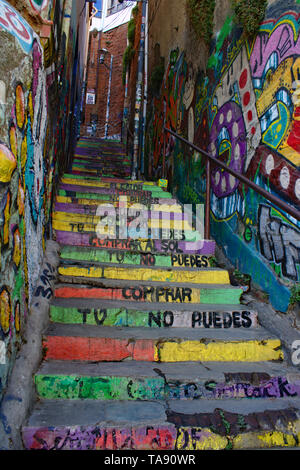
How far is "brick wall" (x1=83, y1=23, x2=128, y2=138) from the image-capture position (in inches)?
712

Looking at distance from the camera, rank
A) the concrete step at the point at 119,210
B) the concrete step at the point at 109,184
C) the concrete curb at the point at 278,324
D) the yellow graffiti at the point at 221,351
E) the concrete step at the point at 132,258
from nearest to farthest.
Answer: the yellow graffiti at the point at 221,351, the concrete curb at the point at 278,324, the concrete step at the point at 132,258, the concrete step at the point at 119,210, the concrete step at the point at 109,184

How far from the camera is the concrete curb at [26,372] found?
156 centimetres

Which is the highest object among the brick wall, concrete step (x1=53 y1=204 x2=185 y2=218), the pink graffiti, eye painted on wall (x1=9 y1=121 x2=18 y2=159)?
the brick wall

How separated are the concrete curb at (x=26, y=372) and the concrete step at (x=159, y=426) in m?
0.06

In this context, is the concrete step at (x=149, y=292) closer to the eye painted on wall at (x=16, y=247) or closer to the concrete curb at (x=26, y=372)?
the concrete curb at (x=26, y=372)

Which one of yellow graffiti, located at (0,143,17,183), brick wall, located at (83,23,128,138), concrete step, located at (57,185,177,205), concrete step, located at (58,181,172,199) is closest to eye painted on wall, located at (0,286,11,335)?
yellow graffiti, located at (0,143,17,183)

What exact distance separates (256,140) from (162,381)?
2425mm

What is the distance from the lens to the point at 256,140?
321 centimetres

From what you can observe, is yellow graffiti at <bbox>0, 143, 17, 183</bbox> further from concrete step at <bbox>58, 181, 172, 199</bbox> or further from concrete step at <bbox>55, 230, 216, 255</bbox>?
concrete step at <bbox>58, 181, 172, 199</bbox>

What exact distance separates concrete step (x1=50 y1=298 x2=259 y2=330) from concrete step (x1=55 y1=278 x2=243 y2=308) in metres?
0.09

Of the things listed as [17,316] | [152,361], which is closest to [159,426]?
[152,361]

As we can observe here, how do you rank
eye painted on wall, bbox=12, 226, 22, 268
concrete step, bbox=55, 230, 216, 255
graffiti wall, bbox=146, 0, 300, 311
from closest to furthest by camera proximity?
1. eye painted on wall, bbox=12, 226, 22, 268
2. graffiti wall, bbox=146, 0, 300, 311
3. concrete step, bbox=55, 230, 216, 255

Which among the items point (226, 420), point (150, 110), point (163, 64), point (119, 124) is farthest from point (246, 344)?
point (119, 124)

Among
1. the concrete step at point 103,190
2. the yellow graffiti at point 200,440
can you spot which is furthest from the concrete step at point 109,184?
the yellow graffiti at point 200,440
